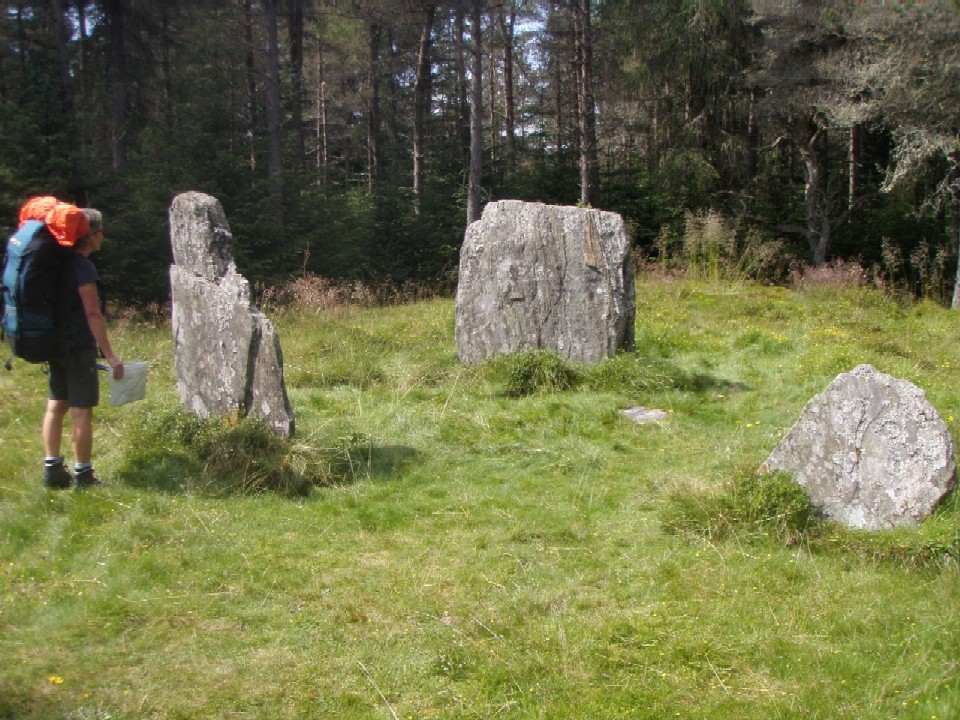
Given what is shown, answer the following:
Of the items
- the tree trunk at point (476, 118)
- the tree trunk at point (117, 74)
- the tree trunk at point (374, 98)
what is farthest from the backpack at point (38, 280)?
the tree trunk at point (374, 98)

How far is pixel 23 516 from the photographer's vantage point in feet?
16.9

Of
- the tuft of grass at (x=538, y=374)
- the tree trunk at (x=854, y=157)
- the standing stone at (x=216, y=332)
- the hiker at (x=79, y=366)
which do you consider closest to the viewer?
the hiker at (x=79, y=366)

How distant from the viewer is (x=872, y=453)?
495 cm

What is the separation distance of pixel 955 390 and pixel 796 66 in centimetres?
1274

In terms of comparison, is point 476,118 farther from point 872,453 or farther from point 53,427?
point 872,453

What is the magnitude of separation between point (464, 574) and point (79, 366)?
108 inches

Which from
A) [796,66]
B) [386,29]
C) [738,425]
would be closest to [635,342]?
[738,425]

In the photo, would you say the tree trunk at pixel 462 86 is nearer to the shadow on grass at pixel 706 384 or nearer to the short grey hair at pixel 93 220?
the shadow on grass at pixel 706 384

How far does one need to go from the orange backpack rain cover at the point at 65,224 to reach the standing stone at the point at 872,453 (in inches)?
175

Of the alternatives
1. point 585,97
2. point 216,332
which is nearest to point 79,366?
point 216,332

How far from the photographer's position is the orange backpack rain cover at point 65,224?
5.36 m

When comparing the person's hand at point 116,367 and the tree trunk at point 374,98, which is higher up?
the tree trunk at point 374,98

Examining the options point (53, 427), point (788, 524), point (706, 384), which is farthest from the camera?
point (706, 384)

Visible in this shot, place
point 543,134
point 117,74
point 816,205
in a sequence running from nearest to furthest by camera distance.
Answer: point 117,74 → point 816,205 → point 543,134
